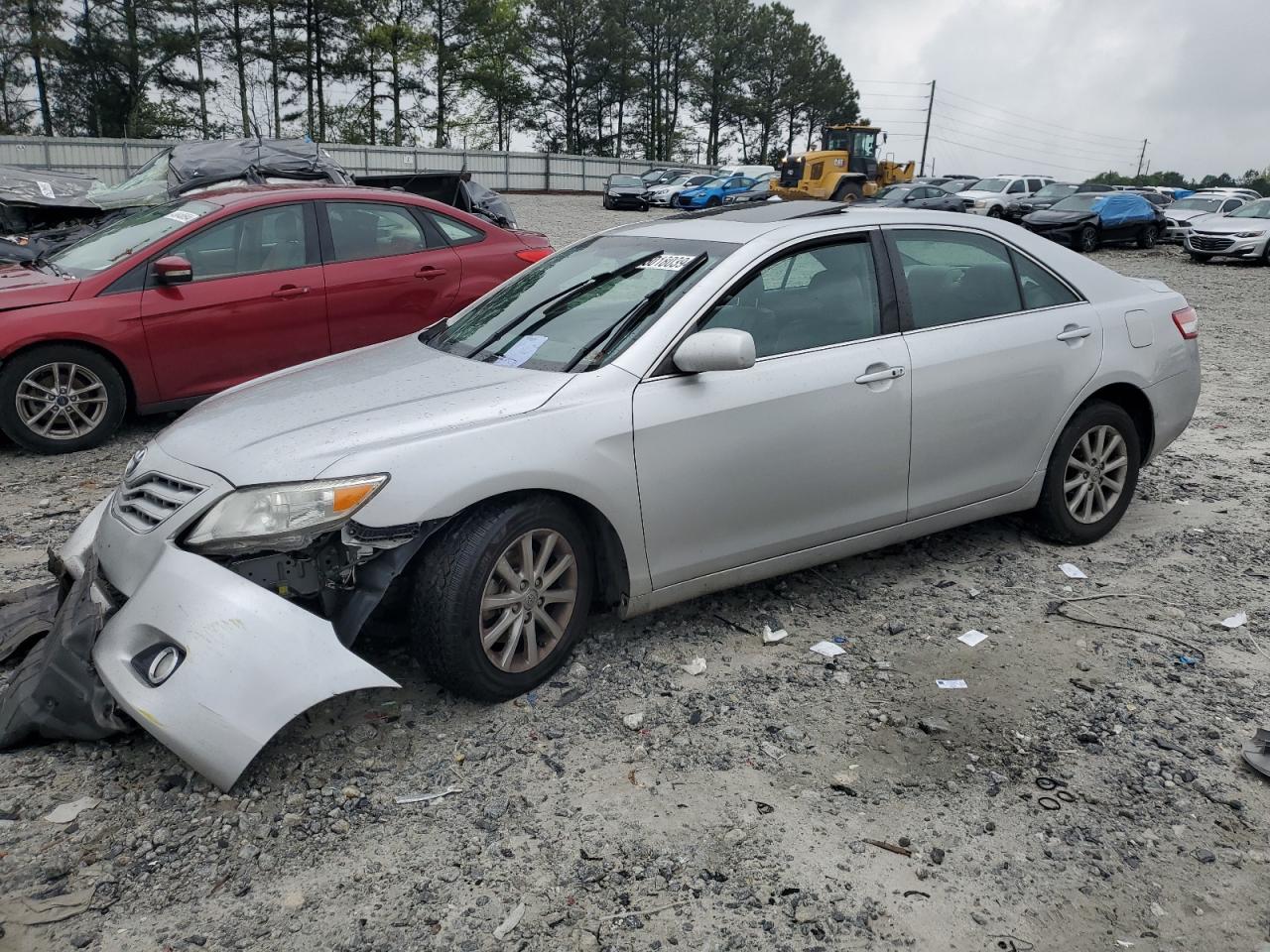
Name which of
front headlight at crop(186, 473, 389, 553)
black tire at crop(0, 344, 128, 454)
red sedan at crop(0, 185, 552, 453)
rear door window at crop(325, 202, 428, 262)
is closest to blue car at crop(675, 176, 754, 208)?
rear door window at crop(325, 202, 428, 262)

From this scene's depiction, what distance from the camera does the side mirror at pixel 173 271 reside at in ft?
21.4

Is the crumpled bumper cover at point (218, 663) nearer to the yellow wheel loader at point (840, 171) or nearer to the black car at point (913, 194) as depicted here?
the black car at point (913, 194)

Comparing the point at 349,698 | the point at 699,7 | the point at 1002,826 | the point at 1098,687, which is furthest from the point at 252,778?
the point at 699,7

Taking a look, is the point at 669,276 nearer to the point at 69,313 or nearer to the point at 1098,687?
the point at 1098,687

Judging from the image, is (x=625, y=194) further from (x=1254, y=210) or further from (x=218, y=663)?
(x=218, y=663)

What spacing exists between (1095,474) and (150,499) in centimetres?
405

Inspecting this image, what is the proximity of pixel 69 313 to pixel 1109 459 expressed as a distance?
5.90 metres

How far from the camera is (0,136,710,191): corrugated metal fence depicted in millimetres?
29281

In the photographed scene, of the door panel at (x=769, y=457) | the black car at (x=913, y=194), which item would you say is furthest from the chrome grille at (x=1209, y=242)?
the door panel at (x=769, y=457)

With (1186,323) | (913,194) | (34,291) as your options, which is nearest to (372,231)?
(34,291)

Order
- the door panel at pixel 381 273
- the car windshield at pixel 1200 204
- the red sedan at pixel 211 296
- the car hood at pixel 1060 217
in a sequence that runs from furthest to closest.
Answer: the car windshield at pixel 1200 204 < the car hood at pixel 1060 217 < the door panel at pixel 381 273 < the red sedan at pixel 211 296

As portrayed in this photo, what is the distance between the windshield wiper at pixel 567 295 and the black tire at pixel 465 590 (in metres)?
0.96

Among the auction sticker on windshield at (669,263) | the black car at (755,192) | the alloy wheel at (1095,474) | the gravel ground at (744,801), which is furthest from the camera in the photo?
the black car at (755,192)

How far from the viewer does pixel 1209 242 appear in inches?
889
